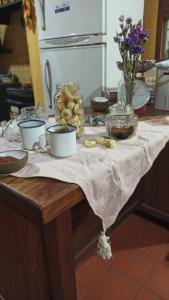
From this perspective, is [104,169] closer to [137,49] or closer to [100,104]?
[137,49]

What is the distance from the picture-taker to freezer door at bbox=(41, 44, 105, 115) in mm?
1770

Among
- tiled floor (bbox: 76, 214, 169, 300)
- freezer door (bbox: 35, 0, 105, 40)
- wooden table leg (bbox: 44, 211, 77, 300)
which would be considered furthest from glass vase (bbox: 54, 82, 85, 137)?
freezer door (bbox: 35, 0, 105, 40)

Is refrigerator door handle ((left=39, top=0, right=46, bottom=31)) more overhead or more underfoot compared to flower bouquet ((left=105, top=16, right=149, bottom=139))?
more overhead

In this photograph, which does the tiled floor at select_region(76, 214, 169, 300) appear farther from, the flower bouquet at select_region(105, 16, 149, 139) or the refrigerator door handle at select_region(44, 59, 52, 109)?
the refrigerator door handle at select_region(44, 59, 52, 109)

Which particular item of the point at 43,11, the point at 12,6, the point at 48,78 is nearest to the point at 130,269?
the point at 48,78

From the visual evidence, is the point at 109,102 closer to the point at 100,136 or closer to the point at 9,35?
the point at 100,136

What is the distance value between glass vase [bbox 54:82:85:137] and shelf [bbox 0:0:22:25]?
7.66 ft

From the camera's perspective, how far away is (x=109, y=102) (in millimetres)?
1438

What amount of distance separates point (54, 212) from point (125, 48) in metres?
0.84

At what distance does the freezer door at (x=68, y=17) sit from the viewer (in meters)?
1.66

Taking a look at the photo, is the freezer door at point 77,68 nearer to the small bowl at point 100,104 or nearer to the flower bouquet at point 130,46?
the small bowl at point 100,104

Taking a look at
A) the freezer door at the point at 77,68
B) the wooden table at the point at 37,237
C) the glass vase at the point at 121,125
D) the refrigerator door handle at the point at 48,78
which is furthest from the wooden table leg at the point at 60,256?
the refrigerator door handle at the point at 48,78

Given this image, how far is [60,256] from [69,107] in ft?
1.80

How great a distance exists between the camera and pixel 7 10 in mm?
3145
